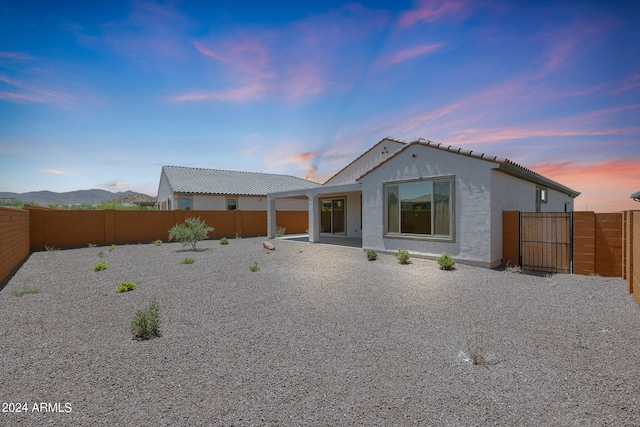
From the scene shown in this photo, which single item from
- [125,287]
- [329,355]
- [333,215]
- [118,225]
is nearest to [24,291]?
[125,287]

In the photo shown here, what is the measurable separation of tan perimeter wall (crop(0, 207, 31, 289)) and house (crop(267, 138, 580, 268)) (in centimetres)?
1182

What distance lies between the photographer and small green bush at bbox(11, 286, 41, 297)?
6.74m

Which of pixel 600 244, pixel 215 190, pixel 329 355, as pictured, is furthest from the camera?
pixel 215 190

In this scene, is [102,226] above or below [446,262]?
above

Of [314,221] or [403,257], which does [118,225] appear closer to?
[314,221]

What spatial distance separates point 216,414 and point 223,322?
2.48 metres

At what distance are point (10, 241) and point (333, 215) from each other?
15231 millimetres

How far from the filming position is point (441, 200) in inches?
401

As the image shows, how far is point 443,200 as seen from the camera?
10133mm

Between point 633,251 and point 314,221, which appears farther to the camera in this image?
point 314,221

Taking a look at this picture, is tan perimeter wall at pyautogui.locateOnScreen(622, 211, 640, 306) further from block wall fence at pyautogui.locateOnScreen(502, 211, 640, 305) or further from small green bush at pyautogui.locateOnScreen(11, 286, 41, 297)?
small green bush at pyautogui.locateOnScreen(11, 286, 41, 297)

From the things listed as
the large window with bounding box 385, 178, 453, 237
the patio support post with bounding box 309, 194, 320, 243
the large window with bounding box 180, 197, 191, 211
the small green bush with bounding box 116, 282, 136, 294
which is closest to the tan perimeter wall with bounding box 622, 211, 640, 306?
the large window with bounding box 385, 178, 453, 237

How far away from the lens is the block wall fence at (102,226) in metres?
13.2

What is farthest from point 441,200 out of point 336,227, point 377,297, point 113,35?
point 113,35
